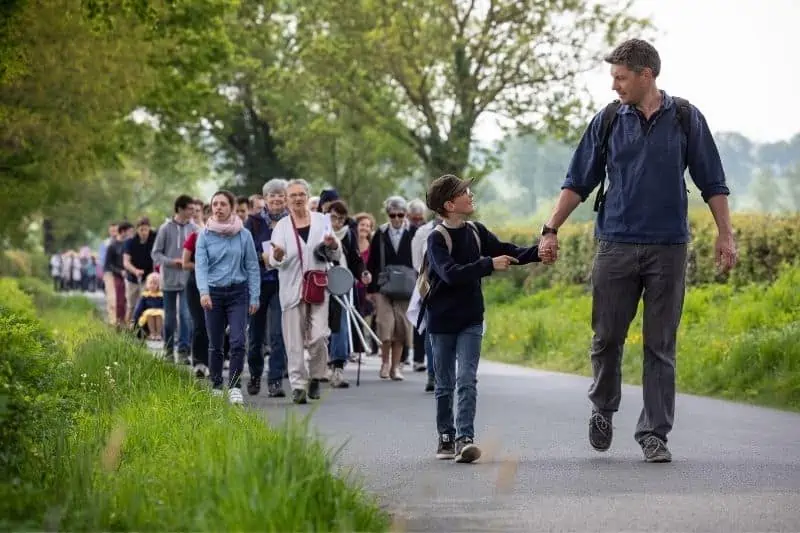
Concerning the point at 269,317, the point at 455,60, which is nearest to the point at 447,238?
the point at 269,317

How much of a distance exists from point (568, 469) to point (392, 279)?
30.5 feet

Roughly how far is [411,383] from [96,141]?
13370 mm

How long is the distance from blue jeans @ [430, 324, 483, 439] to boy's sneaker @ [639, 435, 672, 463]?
100 centimetres

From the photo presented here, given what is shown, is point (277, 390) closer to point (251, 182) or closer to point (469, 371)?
point (469, 371)

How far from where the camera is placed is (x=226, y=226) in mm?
14648

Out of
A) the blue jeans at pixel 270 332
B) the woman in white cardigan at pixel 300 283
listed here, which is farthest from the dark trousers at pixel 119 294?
the woman in white cardigan at pixel 300 283

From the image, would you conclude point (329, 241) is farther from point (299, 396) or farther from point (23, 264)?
point (23, 264)

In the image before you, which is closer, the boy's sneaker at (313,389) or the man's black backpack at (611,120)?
the man's black backpack at (611,120)

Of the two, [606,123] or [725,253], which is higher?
[606,123]

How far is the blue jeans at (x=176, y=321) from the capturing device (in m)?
20.1

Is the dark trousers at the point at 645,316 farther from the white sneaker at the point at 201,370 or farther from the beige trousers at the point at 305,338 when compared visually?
the white sneaker at the point at 201,370

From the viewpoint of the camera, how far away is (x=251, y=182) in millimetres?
60250

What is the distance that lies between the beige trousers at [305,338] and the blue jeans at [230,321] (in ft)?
1.53

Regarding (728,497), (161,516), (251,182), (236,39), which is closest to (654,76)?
(728,497)
